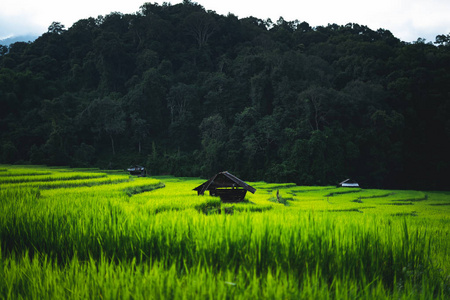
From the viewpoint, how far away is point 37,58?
200 feet

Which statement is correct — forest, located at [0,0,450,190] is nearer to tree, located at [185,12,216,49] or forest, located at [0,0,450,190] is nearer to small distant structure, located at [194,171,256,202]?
tree, located at [185,12,216,49]

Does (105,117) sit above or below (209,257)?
above

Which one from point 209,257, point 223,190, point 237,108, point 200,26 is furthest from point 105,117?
point 209,257

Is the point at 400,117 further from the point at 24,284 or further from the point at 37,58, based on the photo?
the point at 37,58

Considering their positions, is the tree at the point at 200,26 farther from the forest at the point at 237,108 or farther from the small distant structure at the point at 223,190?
the small distant structure at the point at 223,190

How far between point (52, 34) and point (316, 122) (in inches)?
2533

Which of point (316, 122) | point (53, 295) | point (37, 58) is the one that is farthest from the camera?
point (37, 58)

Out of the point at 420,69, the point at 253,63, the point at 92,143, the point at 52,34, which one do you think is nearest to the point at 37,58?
the point at 52,34

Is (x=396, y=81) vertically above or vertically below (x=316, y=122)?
above

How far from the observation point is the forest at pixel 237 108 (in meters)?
44.7

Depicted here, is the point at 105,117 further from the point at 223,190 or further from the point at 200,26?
the point at 223,190

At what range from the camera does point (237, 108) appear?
5491 centimetres

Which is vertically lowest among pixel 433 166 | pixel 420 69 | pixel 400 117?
pixel 433 166

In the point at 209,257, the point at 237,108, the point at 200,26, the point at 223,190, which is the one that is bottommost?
the point at 223,190
